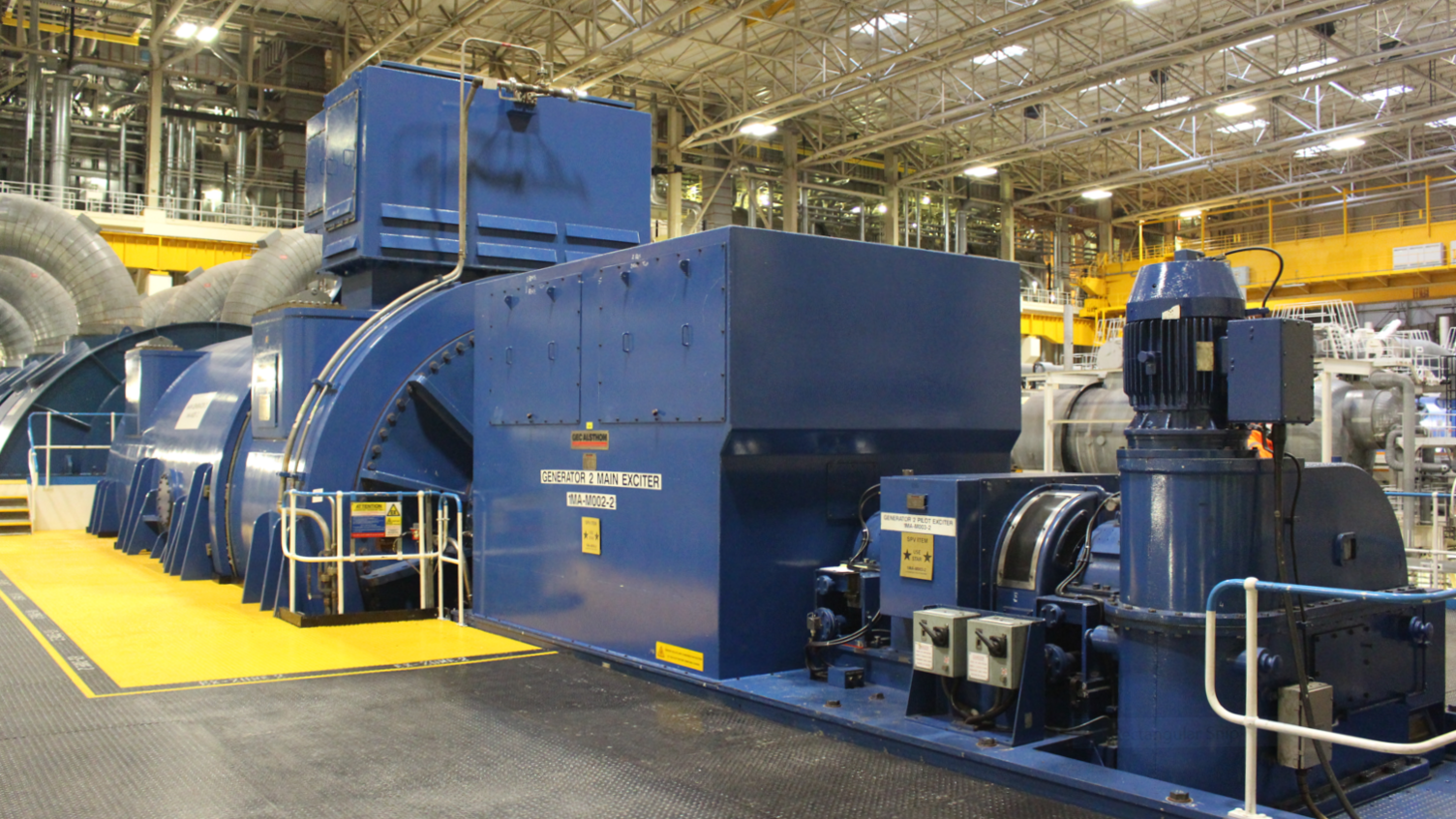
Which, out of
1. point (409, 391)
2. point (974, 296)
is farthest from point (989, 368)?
point (409, 391)

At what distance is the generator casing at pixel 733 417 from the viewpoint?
190 inches

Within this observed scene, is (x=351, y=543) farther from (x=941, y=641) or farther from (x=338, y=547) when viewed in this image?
(x=941, y=641)

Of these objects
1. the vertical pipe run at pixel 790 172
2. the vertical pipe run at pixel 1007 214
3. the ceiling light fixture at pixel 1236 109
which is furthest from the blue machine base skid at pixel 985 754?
the vertical pipe run at pixel 1007 214

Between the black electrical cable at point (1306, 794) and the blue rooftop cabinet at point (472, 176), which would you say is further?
the blue rooftop cabinet at point (472, 176)

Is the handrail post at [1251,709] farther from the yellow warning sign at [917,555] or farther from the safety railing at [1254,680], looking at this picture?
the yellow warning sign at [917,555]

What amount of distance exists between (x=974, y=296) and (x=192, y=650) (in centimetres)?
427

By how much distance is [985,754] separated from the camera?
12.2 feet

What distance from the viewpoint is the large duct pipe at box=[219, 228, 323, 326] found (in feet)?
46.7

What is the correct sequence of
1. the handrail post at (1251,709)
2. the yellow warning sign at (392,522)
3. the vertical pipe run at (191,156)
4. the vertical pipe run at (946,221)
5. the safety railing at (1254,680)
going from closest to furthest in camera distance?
the safety railing at (1254,680) → the handrail post at (1251,709) → the yellow warning sign at (392,522) → the vertical pipe run at (191,156) → the vertical pipe run at (946,221)

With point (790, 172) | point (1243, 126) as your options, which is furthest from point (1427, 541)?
point (790, 172)

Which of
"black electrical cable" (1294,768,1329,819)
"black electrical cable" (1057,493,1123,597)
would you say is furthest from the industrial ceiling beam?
"black electrical cable" (1294,768,1329,819)

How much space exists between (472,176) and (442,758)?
4854 millimetres

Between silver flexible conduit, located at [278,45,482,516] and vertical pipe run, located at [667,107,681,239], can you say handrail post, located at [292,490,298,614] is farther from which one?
vertical pipe run, located at [667,107,681,239]

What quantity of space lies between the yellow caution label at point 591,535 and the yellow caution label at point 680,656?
26.5 inches
